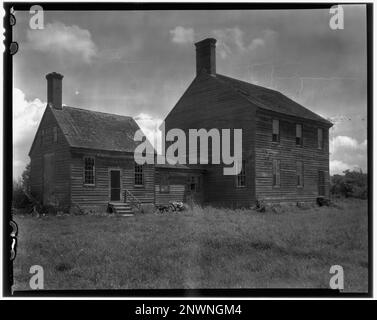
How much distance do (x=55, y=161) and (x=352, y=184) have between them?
7183 mm

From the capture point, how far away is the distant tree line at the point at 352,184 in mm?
7527

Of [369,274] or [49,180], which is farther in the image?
[49,180]

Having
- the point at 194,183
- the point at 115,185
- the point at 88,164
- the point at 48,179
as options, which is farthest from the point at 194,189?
the point at 48,179

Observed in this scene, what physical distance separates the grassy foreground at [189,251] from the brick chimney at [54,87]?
2531mm

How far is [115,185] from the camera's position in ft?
31.3

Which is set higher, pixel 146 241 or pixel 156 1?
pixel 156 1

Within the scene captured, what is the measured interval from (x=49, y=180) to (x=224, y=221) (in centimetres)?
497

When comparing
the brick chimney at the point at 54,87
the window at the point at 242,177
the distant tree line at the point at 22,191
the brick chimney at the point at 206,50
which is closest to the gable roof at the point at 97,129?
the brick chimney at the point at 54,87

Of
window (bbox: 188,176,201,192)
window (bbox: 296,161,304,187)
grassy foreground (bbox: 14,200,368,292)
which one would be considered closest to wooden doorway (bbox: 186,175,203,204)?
window (bbox: 188,176,201,192)

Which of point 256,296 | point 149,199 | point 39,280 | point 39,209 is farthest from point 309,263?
point 39,209

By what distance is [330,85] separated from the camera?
28.0 feet
